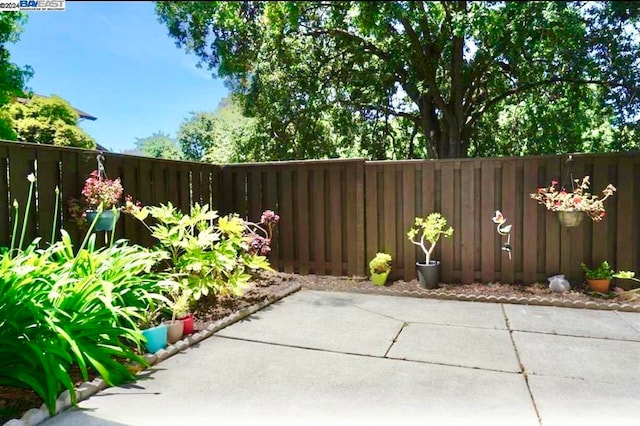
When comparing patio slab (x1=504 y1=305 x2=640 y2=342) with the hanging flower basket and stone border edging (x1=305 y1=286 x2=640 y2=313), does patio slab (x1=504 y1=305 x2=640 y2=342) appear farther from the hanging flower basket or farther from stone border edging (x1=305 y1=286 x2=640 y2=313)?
the hanging flower basket

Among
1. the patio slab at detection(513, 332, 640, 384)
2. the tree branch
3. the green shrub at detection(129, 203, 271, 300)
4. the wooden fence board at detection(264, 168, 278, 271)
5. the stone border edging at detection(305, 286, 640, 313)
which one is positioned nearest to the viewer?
the patio slab at detection(513, 332, 640, 384)

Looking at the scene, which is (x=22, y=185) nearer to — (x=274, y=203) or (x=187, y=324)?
(x=187, y=324)

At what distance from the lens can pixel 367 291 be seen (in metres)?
4.62

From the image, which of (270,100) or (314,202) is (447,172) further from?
(270,100)

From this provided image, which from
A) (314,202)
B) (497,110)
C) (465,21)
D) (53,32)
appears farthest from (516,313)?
(497,110)

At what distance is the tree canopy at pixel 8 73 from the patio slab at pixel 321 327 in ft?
26.5

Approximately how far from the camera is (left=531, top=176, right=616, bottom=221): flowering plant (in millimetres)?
4074

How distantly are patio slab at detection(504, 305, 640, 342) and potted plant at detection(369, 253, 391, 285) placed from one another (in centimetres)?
137

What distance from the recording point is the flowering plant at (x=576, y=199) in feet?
13.4

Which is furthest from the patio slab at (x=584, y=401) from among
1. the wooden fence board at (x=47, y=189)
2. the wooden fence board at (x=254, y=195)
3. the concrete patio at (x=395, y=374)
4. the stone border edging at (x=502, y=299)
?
the wooden fence board at (x=254, y=195)

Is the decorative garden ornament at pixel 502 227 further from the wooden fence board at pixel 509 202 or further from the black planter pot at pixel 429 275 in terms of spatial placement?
the black planter pot at pixel 429 275

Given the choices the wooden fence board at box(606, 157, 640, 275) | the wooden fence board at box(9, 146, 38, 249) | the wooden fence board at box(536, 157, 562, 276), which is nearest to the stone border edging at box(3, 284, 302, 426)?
the wooden fence board at box(9, 146, 38, 249)

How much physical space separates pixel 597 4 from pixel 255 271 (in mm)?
5638

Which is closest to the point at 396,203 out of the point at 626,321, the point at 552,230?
the point at 552,230
